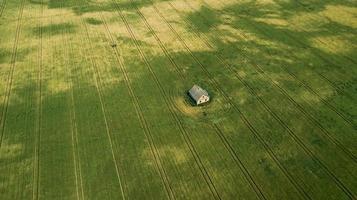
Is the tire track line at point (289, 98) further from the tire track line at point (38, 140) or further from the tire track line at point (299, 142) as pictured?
the tire track line at point (38, 140)

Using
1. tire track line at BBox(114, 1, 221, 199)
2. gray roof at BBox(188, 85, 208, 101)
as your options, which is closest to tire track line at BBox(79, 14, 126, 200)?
tire track line at BBox(114, 1, 221, 199)

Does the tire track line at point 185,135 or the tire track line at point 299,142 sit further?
the tire track line at point 185,135

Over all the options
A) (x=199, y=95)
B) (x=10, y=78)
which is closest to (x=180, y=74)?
(x=199, y=95)

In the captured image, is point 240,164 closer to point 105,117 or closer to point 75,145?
point 105,117

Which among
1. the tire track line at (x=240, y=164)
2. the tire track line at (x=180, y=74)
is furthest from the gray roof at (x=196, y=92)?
the tire track line at (x=180, y=74)

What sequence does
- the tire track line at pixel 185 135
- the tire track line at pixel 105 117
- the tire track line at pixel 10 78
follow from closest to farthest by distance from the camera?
the tire track line at pixel 185 135, the tire track line at pixel 105 117, the tire track line at pixel 10 78

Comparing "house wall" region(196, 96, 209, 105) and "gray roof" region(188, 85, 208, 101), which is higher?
"gray roof" region(188, 85, 208, 101)

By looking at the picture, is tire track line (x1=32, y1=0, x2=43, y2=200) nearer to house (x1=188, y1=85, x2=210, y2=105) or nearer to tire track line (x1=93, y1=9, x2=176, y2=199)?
tire track line (x1=93, y1=9, x2=176, y2=199)

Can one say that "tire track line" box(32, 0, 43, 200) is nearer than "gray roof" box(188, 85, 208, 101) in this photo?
Yes
